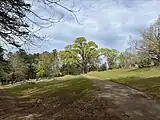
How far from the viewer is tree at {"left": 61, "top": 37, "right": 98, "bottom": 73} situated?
75625 mm

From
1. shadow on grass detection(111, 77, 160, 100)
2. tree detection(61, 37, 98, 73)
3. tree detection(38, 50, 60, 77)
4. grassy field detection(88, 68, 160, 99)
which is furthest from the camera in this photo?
tree detection(38, 50, 60, 77)

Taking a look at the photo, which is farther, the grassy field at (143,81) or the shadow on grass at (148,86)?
the grassy field at (143,81)

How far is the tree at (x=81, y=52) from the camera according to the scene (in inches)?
2977

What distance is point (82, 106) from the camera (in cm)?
1499

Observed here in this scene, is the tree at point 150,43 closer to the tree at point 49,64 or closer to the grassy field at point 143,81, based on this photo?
the grassy field at point 143,81

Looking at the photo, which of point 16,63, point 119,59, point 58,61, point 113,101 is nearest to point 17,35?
point 113,101

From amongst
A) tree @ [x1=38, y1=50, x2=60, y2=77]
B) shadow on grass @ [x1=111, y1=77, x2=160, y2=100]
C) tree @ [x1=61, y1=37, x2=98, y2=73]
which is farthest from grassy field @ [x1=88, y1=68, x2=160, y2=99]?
tree @ [x1=38, y1=50, x2=60, y2=77]

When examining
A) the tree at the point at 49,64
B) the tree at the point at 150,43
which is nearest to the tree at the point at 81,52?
the tree at the point at 49,64

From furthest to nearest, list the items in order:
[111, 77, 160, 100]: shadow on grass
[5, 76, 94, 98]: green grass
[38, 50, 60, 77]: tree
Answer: [38, 50, 60, 77]: tree → [5, 76, 94, 98]: green grass → [111, 77, 160, 100]: shadow on grass

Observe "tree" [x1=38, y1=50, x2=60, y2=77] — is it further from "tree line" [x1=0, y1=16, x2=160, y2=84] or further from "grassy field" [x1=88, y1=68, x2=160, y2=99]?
"grassy field" [x1=88, y1=68, x2=160, y2=99]

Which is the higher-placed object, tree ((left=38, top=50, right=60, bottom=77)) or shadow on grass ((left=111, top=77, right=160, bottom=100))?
tree ((left=38, top=50, right=60, bottom=77))

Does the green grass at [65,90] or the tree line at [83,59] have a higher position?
the tree line at [83,59]

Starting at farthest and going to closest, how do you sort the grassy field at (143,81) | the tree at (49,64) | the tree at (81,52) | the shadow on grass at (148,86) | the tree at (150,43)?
1. the tree at (49,64)
2. the tree at (81,52)
3. the tree at (150,43)
4. the grassy field at (143,81)
5. the shadow on grass at (148,86)

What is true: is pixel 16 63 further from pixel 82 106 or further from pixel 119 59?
pixel 82 106
